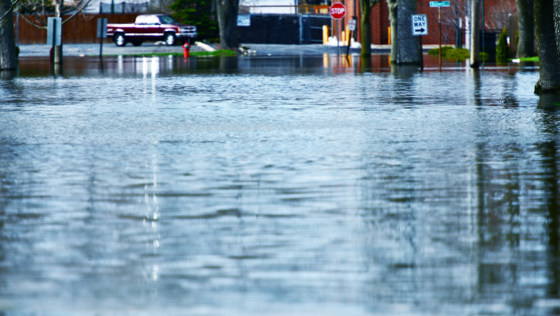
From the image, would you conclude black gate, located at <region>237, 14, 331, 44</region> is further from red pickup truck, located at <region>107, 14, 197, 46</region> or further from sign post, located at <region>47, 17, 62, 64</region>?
sign post, located at <region>47, 17, 62, 64</region>

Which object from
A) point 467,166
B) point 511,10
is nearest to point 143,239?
point 467,166

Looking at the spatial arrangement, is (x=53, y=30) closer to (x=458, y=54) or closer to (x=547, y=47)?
(x=458, y=54)

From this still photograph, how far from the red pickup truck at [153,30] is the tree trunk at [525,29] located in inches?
1064

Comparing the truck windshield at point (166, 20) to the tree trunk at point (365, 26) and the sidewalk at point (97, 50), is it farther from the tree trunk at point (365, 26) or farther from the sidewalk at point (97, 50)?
the tree trunk at point (365, 26)

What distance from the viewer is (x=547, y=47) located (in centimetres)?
1847

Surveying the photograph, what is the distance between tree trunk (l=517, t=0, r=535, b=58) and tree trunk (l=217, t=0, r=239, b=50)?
21786mm

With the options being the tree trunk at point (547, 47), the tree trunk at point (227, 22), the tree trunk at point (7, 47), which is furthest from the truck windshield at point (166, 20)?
the tree trunk at point (547, 47)

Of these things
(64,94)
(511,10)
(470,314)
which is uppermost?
(511,10)

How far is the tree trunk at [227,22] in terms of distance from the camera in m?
57.9

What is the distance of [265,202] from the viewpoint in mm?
7457

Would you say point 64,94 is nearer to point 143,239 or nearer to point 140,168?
point 140,168

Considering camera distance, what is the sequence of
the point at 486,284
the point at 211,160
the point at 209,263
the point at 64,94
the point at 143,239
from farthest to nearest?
the point at 64,94 → the point at 211,160 → the point at 143,239 → the point at 209,263 → the point at 486,284

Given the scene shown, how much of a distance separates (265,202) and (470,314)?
3225mm

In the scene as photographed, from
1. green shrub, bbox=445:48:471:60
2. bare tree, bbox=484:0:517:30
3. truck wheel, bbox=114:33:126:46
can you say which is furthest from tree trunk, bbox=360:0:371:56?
truck wheel, bbox=114:33:126:46
